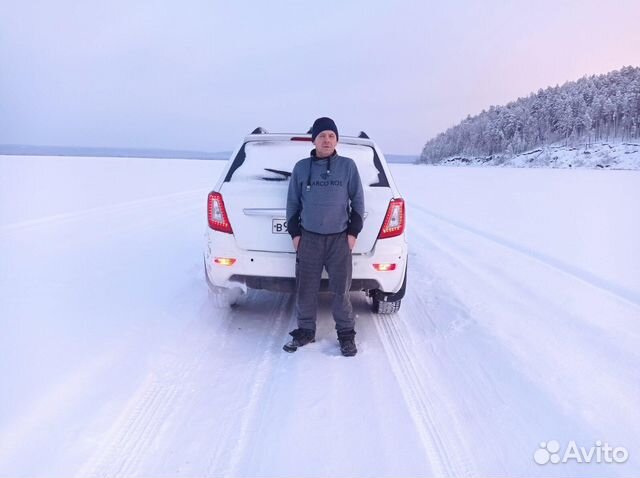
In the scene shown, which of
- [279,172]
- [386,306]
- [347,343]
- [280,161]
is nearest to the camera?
[347,343]

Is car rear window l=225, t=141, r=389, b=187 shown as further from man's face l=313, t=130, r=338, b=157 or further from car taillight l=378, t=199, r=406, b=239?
man's face l=313, t=130, r=338, b=157

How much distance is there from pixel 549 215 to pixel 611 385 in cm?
1055

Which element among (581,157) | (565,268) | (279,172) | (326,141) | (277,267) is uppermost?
(581,157)

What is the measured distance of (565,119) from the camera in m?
98.6

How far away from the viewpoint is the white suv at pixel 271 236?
3498 millimetres

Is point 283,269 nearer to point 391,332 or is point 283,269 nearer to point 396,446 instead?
point 391,332

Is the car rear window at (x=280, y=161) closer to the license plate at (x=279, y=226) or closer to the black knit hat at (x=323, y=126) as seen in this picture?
the license plate at (x=279, y=226)

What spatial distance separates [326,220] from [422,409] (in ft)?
4.80

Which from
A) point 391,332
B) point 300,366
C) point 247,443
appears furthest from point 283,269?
point 247,443

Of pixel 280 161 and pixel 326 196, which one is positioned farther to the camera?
pixel 280 161

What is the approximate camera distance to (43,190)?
15969 millimetres

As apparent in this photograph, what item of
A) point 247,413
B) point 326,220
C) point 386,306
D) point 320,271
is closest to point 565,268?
point 386,306

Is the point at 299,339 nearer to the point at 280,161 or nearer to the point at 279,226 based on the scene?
the point at 279,226

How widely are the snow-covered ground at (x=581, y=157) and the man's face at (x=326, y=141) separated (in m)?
86.4
